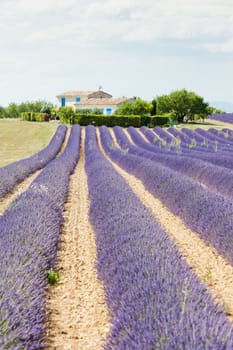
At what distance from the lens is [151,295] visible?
3.08 metres

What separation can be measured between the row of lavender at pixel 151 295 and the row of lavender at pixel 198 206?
90 centimetres

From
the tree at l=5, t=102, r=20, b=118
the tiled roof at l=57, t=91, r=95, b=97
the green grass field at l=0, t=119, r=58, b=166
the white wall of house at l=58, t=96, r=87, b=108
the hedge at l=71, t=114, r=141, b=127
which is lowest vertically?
the green grass field at l=0, t=119, r=58, b=166

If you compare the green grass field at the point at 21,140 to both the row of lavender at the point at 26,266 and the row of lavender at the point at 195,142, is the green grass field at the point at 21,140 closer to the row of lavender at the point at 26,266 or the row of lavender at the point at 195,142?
the row of lavender at the point at 195,142

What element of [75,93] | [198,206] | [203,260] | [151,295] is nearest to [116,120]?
[198,206]

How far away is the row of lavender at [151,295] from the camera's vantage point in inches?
94.0

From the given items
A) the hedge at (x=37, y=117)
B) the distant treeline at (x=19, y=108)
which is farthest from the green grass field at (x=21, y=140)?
the distant treeline at (x=19, y=108)

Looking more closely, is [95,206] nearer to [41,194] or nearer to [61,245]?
[41,194]

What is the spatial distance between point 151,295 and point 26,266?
1.31 metres

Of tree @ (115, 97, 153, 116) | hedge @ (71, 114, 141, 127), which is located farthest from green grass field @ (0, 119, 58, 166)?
tree @ (115, 97, 153, 116)

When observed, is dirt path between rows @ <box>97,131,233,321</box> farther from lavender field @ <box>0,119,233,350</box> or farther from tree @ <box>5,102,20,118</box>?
tree @ <box>5,102,20,118</box>

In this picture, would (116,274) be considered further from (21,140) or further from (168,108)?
(168,108)

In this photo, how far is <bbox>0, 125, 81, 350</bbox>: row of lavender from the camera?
2.83 metres

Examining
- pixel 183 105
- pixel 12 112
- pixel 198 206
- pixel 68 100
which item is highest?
pixel 68 100

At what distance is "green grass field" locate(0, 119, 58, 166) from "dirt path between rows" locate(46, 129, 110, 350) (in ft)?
48.8
